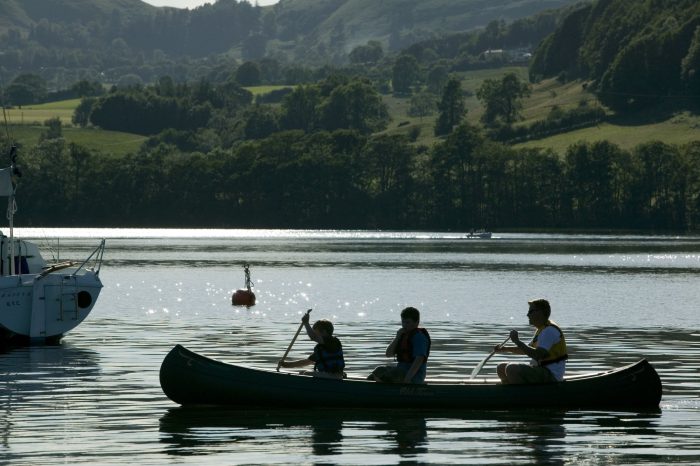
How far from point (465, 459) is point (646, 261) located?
4272 inches

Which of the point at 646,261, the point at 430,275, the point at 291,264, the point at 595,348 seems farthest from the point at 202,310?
the point at 646,261

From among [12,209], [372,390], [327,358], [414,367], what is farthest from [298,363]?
[12,209]

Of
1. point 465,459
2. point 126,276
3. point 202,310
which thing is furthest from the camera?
point 126,276

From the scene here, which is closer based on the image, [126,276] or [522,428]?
[522,428]

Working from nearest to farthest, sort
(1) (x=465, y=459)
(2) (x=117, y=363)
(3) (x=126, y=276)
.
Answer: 1. (1) (x=465, y=459)
2. (2) (x=117, y=363)
3. (3) (x=126, y=276)

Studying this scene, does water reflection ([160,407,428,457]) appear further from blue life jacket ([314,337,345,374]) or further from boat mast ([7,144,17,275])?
boat mast ([7,144,17,275])

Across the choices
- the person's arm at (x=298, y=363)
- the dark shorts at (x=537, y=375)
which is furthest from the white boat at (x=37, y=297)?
the dark shorts at (x=537, y=375)

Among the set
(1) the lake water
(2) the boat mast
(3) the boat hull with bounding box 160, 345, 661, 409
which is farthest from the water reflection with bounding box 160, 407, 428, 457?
(2) the boat mast

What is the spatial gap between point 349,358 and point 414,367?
1506 cm

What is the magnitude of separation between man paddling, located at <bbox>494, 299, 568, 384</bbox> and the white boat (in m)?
22.7

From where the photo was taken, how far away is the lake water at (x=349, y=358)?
96.9 feet

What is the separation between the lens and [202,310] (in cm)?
7394

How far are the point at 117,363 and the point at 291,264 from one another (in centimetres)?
8479

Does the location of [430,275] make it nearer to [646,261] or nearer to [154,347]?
[646,261]
